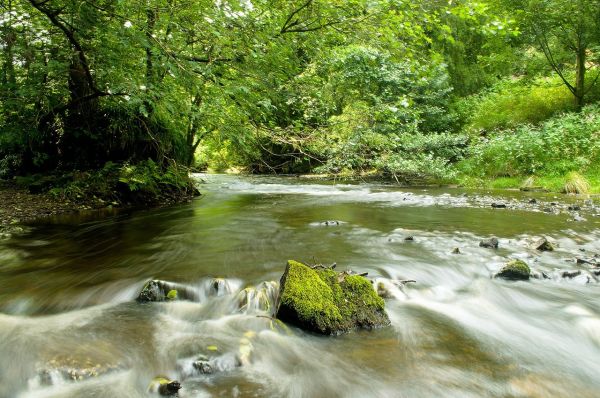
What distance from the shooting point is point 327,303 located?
3688 mm

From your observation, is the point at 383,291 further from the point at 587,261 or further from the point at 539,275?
the point at 587,261

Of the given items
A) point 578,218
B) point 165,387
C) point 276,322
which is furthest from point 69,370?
point 578,218

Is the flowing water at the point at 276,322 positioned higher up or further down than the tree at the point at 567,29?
further down

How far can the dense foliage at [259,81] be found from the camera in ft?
20.8

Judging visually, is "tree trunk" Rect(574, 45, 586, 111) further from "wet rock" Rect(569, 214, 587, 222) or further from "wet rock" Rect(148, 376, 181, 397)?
"wet rock" Rect(148, 376, 181, 397)

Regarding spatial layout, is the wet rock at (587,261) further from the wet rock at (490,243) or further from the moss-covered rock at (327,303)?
the moss-covered rock at (327,303)

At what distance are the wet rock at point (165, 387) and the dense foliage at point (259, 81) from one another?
3.90 meters

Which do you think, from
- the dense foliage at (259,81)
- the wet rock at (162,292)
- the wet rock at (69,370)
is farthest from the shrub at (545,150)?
the wet rock at (69,370)

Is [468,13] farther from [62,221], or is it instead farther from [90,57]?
[62,221]

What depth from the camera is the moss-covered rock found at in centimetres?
359

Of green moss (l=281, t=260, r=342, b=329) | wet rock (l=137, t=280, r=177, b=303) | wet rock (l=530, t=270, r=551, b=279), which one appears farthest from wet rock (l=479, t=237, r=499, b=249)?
wet rock (l=137, t=280, r=177, b=303)

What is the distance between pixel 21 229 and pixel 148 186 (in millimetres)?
3825

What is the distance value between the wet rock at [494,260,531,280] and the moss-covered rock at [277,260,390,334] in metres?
2.14

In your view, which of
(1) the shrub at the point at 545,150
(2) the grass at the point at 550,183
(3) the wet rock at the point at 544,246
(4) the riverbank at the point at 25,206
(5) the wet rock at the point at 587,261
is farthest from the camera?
(1) the shrub at the point at 545,150
